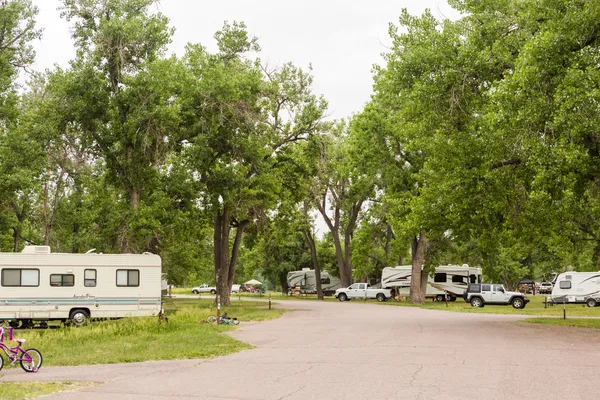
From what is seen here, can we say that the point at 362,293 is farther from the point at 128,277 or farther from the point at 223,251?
the point at 128,277

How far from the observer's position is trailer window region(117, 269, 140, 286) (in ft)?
82.9

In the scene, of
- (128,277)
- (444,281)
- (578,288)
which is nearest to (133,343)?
(128,277)

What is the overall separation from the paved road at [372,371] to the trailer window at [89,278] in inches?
349

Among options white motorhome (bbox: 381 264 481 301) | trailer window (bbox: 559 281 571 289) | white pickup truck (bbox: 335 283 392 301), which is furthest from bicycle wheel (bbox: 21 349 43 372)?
white motorhome (bbox: 381 264 481 301)

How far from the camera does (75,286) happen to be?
24.4 meters

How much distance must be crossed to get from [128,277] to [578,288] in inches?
1191

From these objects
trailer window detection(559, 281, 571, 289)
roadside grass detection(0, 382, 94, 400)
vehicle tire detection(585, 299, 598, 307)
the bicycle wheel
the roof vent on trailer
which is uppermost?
the roof vent on trailer

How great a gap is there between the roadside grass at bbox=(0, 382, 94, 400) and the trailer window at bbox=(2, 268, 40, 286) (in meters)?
13.7

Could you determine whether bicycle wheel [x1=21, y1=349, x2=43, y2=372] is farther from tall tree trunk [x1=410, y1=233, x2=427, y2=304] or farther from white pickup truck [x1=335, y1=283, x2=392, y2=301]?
white pickup truck [x1=335, y1=283, x2=392, y2=301]

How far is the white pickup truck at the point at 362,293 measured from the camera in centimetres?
5072

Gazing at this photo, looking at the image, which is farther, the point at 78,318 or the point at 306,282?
the point at 306,282

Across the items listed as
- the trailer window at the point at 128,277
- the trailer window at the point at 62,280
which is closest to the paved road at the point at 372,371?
the trailer window at the point at 128,277

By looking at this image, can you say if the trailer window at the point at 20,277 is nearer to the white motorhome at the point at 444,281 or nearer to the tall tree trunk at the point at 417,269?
the tall tree trunk at the point at 417,269

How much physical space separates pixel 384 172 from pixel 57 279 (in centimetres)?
2429
